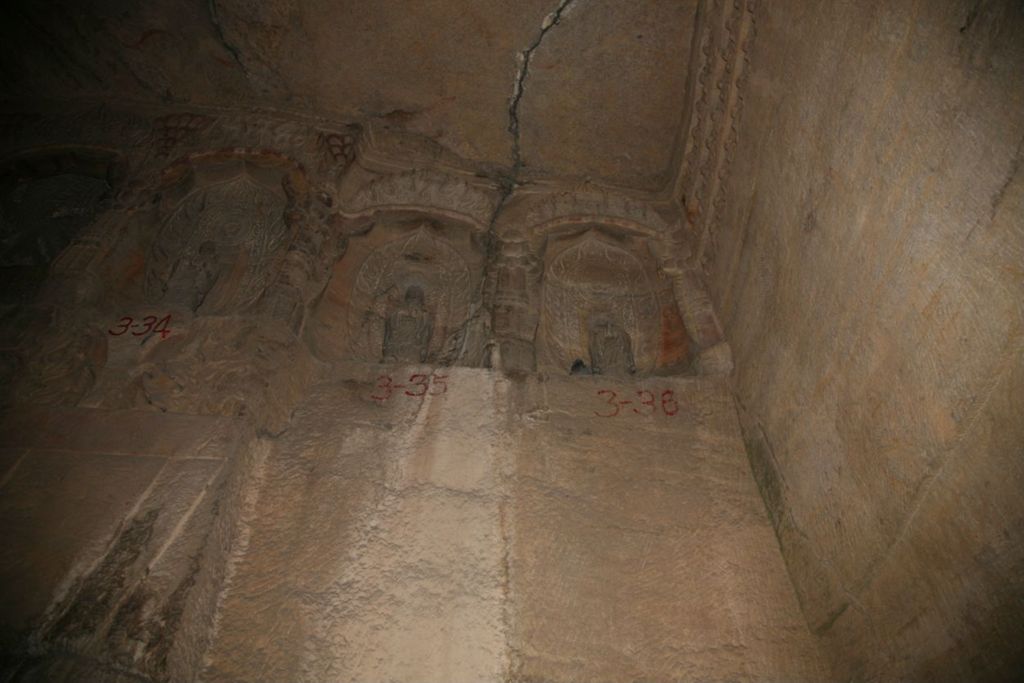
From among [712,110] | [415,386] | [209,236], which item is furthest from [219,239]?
[712,110]

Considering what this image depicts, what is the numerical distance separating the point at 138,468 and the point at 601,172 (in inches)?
159

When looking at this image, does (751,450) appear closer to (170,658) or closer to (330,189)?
(170,658)

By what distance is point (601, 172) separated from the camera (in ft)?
16.6

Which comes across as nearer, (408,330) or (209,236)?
(408,330)

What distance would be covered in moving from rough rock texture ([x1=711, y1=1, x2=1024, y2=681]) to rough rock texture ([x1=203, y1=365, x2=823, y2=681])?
13.7 inches

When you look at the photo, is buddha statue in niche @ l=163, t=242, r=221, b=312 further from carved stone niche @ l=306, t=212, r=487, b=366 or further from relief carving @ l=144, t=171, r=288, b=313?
carved stone niche @ l=306, t=212, r=487, b=366

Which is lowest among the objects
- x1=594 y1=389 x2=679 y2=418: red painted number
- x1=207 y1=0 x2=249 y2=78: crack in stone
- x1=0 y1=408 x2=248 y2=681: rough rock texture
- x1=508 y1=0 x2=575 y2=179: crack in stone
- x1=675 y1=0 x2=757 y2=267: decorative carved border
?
x1=0 y1=408 x2=248 y2=681: rough rock texture

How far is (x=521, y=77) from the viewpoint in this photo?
4676 mm

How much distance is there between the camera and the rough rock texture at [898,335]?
5.69 feet

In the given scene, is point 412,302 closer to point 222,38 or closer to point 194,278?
point 194,278

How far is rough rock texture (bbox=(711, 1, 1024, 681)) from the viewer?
1.74 meters

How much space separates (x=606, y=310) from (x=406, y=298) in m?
1.47

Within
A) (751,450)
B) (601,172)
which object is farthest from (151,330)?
(601,172)

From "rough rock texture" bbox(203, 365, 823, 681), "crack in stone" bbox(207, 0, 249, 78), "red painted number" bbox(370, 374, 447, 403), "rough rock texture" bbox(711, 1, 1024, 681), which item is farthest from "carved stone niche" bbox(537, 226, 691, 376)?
"crack in stone" bbox(207, 0, 249, 78)
